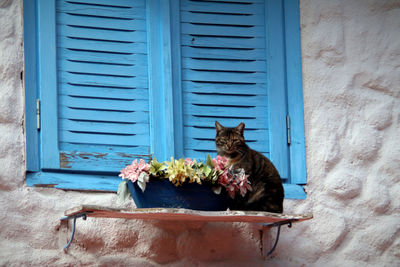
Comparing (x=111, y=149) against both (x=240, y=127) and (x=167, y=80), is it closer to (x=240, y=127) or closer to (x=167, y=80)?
(x=167, y=80)

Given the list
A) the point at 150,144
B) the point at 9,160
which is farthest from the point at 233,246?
the point at 9,160

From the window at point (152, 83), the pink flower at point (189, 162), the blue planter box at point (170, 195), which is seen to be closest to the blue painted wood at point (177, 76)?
the window at point (152, 83)

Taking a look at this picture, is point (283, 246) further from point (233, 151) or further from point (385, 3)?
point (385, 3)

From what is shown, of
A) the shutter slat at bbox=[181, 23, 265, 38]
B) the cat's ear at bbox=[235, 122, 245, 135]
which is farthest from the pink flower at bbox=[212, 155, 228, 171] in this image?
the shutter slat at bbox=[181, 23, 265, 38]

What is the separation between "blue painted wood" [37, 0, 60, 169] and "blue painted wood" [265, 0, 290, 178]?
1170 millimetres

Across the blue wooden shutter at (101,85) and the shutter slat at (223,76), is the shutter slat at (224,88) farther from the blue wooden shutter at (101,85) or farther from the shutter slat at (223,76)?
the blue wooden shutter at (101,85)

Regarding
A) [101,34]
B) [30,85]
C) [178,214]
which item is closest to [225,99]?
[101,34]

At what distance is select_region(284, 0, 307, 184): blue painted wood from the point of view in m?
4.06

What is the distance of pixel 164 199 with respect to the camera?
3.53 m

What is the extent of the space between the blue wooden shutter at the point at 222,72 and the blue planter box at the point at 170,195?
16.9 inches

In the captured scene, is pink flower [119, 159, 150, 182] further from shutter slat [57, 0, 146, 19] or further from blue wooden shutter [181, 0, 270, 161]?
shutter slat [57, 0, 146, 19]

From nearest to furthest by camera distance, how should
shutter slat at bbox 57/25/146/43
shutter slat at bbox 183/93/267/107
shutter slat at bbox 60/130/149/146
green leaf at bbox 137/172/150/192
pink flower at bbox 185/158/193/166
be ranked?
green leaf at bbox 137/172/150/192
pink flower at bbox 185/158/193/166
shutter slat at bbox 60/130/149/146
shutter slat at bbox 57/25/146/43
shutter slat at bbox 183/93/267/107

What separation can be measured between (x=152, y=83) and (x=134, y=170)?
0.62 m

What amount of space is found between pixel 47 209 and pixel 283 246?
1.25 meters
